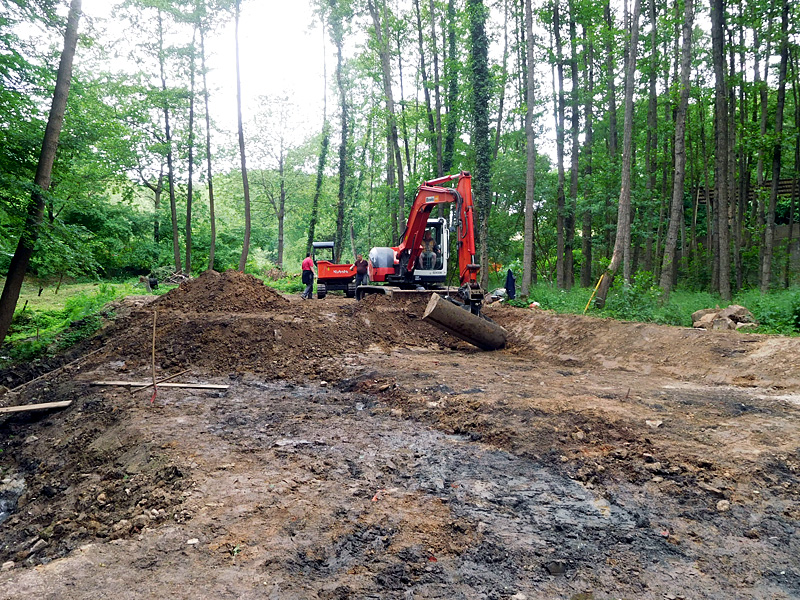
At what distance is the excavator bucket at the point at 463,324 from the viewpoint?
35.6 feet

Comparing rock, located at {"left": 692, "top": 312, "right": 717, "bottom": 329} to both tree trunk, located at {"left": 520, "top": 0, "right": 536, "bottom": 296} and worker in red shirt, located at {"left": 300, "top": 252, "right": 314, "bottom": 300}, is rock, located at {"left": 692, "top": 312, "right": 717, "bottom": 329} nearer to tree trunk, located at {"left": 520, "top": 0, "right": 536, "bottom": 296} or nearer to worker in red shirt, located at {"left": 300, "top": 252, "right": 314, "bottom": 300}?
tree trunk, located at {"left": 520, "top": 0, "right": 536, "bottom": 296}

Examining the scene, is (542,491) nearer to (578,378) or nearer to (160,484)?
(160,484)

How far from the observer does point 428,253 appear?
15.8 metres

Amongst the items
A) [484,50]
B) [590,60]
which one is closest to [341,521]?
[484,50]

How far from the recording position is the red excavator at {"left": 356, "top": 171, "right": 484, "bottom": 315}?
1299 cm

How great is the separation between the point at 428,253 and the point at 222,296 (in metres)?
5.96

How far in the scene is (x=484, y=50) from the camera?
64.8 ft

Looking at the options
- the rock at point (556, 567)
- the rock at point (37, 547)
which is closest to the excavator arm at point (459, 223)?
the rock at point (556, 567)

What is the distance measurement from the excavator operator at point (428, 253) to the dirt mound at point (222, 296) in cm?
421

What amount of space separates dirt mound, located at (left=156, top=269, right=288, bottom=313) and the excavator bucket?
5.34 meters

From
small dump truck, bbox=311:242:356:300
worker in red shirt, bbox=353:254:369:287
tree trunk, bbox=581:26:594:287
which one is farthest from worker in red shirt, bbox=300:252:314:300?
tree trunk, bbox=581:26:594:287

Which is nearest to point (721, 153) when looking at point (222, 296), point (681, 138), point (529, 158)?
point (681, 138)

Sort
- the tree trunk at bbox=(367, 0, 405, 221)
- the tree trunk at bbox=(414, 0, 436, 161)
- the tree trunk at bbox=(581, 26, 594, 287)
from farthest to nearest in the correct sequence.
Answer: the tree trunk at bbox=(414, 0, 436, 161), the tree trunk at bbox=(367, 0, 405, 221), the tree trunk at bbox=(581, 26, 594, 287)

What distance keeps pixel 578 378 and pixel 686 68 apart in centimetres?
991
